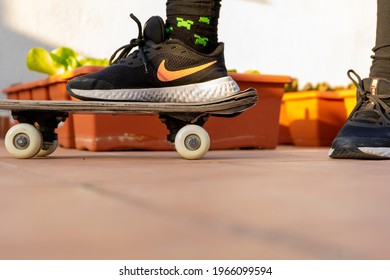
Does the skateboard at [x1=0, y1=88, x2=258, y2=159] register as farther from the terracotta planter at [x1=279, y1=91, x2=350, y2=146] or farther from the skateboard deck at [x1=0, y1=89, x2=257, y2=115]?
the terracotta planter at [x1=279, y1=91, x2=350, y2=146]

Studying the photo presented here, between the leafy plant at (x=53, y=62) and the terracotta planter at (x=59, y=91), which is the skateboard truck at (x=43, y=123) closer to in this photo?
the terracotta planter at (x=59, y=91)

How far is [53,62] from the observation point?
2320mm

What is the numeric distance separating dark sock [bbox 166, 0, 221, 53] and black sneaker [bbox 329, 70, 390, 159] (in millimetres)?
400

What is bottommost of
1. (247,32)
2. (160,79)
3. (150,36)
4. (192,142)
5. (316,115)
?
(316,115)

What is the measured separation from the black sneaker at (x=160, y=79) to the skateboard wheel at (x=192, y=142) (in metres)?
0.07

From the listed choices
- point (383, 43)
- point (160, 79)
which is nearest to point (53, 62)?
point (160, 79)

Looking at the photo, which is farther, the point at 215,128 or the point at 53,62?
the point at 53,62

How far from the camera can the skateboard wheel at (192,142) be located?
1.29 metres

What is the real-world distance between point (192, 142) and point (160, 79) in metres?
0.16

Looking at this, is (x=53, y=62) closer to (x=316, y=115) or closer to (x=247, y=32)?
(x=316, y=115)

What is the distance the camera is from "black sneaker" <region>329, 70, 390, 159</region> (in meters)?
1.30

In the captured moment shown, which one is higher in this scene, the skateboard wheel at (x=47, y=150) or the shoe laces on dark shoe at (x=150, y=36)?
the shoe laces on dark shoe at (x=150, y=36)

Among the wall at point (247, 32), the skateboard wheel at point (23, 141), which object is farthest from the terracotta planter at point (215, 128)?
the wall at point (247, 32)

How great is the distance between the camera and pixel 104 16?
12.5 feet
